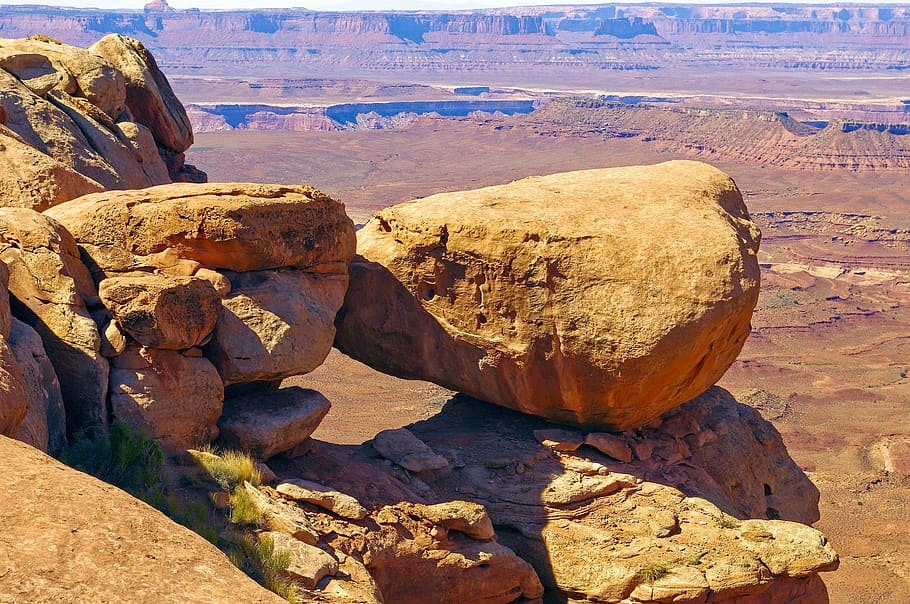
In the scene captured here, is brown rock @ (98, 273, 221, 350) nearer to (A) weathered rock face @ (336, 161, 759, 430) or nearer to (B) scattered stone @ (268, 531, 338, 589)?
(B) scattered stone @ (268, 531, 338, 589)

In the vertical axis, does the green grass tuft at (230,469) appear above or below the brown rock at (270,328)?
below

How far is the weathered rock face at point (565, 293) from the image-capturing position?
14156 millimetres

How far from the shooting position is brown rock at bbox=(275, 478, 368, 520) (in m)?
11.7

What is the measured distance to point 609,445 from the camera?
15.5 metres

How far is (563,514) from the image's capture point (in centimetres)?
1437

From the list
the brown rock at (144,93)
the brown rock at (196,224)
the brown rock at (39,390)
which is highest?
the brown rock at (144,93)

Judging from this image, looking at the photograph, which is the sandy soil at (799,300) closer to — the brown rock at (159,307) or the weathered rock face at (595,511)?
the weathered rock face at (595,511)

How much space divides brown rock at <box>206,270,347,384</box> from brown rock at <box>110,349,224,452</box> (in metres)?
0.42

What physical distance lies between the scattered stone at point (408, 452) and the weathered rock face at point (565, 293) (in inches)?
57.9

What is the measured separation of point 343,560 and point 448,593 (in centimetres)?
224

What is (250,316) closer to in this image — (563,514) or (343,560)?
(343,560)

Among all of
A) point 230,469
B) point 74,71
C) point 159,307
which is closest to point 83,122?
point 74,71

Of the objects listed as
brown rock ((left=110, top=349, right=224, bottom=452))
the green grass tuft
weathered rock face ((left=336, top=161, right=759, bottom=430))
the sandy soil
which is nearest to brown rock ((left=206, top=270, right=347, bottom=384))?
brown rock ((left=110, top=349, right=224, bottom=452))

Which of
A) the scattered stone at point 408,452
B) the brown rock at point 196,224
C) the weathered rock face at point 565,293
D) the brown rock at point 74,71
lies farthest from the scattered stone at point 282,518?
the brown rock at point 74,71
